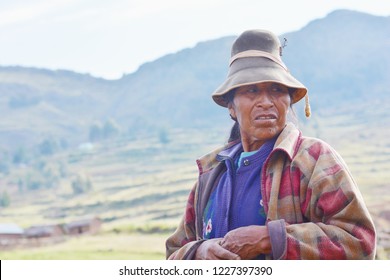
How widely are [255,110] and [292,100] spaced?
0.80 feet

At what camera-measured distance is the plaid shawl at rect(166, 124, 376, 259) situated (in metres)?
2.91

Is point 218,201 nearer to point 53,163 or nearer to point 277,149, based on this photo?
point 277,149

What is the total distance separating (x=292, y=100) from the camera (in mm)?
3432

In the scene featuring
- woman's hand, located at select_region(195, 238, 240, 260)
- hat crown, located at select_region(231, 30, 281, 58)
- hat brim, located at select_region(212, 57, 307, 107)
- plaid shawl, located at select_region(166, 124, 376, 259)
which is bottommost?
woman's hand, located at select_region(195, 238, 240, 260)

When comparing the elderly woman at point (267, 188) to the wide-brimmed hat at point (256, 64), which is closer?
the elderly woman at point (267, 188)

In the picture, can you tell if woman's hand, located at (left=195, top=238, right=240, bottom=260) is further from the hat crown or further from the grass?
the grass

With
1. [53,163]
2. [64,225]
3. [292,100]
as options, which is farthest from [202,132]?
[292,100]

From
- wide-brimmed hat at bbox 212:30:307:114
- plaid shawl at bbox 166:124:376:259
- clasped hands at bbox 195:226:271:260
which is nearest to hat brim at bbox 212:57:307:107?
wide-brimmed hat at bbox 212:30:307:114

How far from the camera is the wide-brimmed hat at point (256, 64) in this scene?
3264 millimetres

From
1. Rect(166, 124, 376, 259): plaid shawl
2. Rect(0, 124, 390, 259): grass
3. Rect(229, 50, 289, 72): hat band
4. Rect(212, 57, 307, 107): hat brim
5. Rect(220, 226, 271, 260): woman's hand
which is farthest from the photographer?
Rect(0, 124, 390, 259): grass

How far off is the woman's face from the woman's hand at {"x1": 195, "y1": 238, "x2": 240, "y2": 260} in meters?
0.53

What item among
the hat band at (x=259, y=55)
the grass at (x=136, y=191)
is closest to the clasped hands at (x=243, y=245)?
the hat band at (x=259, y=55)

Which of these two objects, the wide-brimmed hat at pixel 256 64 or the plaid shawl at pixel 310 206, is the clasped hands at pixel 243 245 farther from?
the wide-brimmed hat at pixel 256 64

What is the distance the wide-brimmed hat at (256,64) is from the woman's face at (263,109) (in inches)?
2.1
